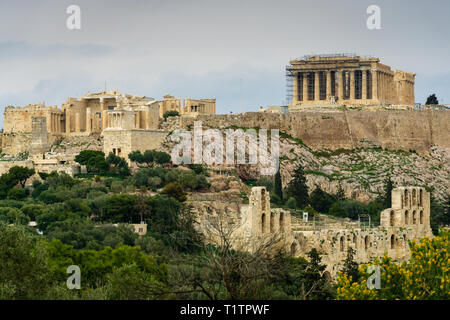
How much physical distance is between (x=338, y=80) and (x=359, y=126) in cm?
889

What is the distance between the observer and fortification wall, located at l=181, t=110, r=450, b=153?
112688 mm

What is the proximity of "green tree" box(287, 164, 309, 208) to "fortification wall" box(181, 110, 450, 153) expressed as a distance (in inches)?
465

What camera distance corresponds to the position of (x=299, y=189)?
9675 cm

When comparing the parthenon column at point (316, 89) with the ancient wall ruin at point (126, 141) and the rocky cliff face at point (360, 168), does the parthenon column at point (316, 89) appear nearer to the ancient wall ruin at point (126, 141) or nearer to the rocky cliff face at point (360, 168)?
the rocky cliff face at point (360, 168)

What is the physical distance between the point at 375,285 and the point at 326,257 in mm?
18073

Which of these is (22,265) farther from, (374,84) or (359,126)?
(374,84)

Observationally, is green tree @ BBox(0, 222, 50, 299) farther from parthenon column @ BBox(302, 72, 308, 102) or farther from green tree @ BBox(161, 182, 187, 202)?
parthenon column @ BBox(302, 72, 308, 102)

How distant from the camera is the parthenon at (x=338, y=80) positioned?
123500 mm
